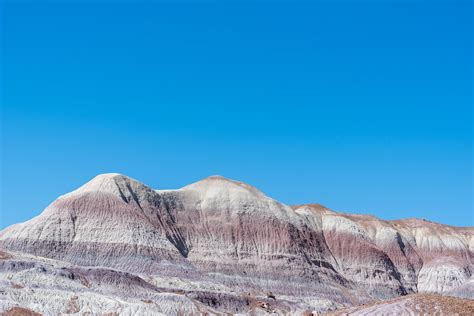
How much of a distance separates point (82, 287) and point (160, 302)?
11.1 metres

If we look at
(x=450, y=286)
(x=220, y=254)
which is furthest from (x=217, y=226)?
(x=450, y=286)

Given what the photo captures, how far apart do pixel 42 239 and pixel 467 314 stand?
101225mm

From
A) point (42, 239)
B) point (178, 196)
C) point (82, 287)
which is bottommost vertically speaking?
point (82, 287)

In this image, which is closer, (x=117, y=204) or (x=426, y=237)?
(x=117, y=204)

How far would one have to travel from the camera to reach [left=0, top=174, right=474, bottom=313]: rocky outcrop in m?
131

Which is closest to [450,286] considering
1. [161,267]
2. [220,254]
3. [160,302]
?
[220,254]

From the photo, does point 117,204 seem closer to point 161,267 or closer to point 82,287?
point 161,267

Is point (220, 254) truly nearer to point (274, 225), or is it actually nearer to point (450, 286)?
point (274, 225)

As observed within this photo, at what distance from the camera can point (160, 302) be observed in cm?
10988

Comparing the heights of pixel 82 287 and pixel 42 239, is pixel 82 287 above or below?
below

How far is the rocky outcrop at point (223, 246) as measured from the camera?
13125 centimetres

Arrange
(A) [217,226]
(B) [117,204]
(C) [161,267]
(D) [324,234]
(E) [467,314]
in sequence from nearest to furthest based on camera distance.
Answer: (E) [467,314] → (C) [161,267] → (B) [117,204] → (A) [217,226] → (D) [324,234]

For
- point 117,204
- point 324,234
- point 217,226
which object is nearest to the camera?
point 117,204

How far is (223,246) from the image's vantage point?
148 m
